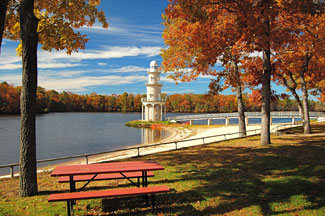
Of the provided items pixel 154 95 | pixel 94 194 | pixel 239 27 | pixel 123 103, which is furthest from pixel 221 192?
pixel 123 103

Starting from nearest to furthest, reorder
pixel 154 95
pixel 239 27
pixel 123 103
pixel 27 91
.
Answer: pixel 27 91, pixel 239 27, pixel 154 95, pixel 123 103

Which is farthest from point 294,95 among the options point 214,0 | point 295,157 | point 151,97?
point 151,97

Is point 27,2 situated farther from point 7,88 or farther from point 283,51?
point 7,88

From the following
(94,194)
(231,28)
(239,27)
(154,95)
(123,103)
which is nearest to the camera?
(94,194)

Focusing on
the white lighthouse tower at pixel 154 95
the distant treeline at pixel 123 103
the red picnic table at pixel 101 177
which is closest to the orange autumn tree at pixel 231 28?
the red picnic table at pixel 101 177

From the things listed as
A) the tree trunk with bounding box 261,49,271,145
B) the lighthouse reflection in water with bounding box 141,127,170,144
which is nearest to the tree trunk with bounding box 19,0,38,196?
the tree trunk with bounding box 261,49,271,145

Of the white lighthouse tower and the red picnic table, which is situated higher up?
the white lighthouse tower

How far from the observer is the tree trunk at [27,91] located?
6566 millimetres

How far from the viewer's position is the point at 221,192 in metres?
6.59

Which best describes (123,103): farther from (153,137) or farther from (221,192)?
(221,192)

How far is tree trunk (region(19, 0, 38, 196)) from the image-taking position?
6.57m

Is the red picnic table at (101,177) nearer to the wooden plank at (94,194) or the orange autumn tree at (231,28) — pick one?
the wooden plank at (94,194)

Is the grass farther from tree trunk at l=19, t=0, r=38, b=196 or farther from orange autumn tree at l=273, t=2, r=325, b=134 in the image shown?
orange autumn tree at l=273, t=2, r=325, b=134

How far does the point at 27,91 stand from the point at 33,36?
56.8 inches
